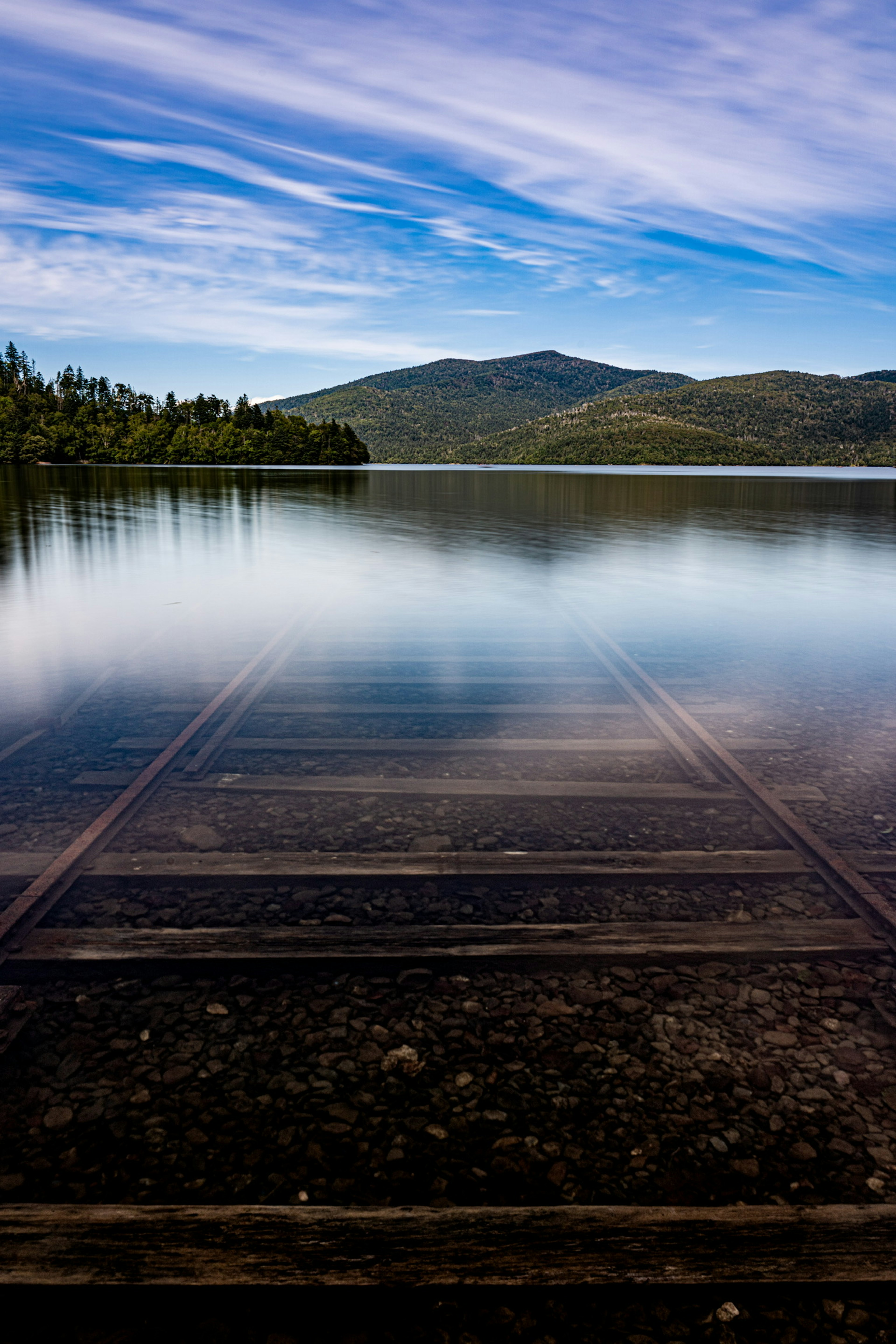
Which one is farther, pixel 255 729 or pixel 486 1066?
pixel 255 729

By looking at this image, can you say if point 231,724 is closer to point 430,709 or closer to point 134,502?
point 430,709

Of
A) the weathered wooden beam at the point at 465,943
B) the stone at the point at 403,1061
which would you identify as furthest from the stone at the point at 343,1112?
the weathered wooden beam at the point at 465,943

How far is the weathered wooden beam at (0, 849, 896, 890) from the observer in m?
5.86

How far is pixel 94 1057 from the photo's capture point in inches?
163

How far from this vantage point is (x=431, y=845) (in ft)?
20.9

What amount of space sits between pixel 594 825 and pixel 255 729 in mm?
4161

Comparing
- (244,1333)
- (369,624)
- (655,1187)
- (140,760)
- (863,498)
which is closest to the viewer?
(244,1333)

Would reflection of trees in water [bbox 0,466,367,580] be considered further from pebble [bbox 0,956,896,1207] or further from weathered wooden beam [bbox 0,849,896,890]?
pebble [bbox 0,956,896,1207]

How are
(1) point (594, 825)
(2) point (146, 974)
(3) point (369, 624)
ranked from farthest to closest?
(3) point (369, 624), (1) point (594, 825), (2) point (146, 974)

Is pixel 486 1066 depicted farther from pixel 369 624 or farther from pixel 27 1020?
pixel 369 624

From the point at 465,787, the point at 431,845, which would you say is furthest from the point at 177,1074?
the point at 465,787

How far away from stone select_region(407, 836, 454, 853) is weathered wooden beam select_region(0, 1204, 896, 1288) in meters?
3.05

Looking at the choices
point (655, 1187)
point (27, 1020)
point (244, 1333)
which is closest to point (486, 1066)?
point (655, 1187)

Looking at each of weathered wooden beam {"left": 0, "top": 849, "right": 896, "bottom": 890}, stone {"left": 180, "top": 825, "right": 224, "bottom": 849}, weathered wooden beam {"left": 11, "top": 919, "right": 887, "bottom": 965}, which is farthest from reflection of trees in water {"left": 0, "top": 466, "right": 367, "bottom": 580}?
weathered wooden beam {"left": 11, "top": 919, "right": 887, "bottom": 965}
